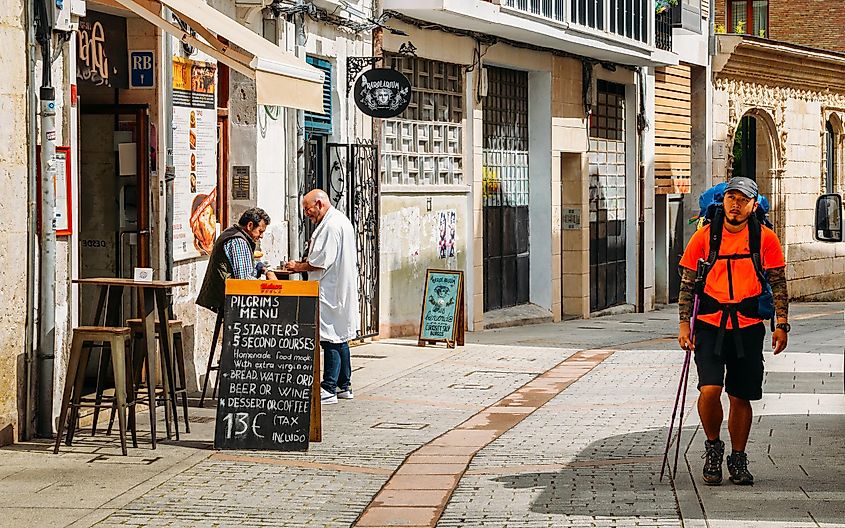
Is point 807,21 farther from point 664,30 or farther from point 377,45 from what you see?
point 377,45

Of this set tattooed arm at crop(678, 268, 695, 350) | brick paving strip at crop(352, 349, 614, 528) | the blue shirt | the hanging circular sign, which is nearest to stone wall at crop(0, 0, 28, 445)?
the blue shirt

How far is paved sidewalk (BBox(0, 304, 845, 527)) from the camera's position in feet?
26.8

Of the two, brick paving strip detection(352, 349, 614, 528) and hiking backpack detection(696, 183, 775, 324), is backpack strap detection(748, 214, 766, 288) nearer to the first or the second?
hiking backpack detection(696, 183, 775, 324)

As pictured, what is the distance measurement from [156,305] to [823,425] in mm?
5014

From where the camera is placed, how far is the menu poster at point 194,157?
13.2 metres

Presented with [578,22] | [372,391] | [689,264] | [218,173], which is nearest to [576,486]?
[689,264]

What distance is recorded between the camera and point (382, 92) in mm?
17641

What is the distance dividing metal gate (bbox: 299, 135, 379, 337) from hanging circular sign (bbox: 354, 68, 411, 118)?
0.54 metres

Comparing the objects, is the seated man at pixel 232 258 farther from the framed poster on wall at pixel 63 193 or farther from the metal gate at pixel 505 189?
the metal gate at pixel 505 189

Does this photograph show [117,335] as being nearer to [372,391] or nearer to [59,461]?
[59,461]

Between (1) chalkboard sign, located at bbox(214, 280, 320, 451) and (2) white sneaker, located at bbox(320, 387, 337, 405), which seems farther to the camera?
(2) white sneaker, located at bbox(320, 387, 337, 405)

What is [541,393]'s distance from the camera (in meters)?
14.4

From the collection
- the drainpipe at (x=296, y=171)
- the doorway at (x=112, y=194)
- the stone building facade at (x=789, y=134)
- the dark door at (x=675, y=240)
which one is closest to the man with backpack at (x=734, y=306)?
the doorway at (x=112, y=194)

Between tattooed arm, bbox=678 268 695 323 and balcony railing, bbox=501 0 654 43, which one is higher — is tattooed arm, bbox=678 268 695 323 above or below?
below
